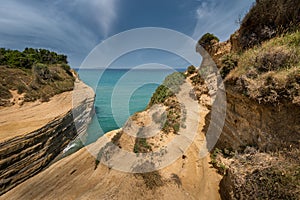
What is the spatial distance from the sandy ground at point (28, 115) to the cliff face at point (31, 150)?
1.74 ft

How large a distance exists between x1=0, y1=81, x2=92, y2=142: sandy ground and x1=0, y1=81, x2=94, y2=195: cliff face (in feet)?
1.74

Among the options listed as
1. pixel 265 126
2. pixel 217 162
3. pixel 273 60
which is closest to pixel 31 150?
pixel 217 162

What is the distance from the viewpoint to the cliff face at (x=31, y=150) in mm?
7770

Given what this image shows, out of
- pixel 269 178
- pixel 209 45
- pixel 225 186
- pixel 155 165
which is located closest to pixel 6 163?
pixel 155 165

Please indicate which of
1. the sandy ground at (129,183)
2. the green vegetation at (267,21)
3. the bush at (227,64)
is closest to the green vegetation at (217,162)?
the sandy ground at (129,183)

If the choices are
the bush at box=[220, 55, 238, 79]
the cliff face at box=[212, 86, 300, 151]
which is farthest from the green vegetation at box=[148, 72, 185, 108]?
the cliff face at box=[212, 86, 300, 151]

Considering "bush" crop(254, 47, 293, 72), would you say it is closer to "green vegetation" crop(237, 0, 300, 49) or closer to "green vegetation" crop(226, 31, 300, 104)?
"green vegetation" crop(226, 31, 300, 104)

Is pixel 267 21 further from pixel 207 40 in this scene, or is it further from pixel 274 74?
pixel 207 40

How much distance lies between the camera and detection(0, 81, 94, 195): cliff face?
7.77m

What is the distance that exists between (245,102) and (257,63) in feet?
4.07

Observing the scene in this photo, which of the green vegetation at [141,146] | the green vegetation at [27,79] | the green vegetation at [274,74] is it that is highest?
the green vegetation at [27,79]

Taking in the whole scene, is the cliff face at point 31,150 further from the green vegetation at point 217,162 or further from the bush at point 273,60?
the bush at point 273,60

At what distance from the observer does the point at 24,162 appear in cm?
849

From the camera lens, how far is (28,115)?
1248 centimetres
